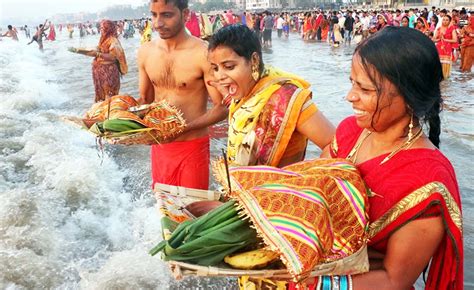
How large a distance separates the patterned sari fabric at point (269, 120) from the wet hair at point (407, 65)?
2.04 ft

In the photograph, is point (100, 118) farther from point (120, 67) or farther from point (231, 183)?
point (120, 67)

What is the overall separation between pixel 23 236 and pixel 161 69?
2461 mm

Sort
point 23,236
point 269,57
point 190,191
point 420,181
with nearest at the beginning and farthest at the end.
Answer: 1. point 420,181
2. point 190,191
3. point 23,236
4. point 269,57

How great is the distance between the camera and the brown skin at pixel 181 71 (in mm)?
2945

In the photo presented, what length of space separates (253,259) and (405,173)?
1.75 ft

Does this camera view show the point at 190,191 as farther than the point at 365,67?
Yes

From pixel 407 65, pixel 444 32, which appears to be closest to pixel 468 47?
pixel 444 32

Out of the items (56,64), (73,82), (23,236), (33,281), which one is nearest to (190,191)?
(33,281)

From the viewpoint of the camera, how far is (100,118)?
2682 millimetres

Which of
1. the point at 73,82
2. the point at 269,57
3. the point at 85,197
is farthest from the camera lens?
the point at 269,57

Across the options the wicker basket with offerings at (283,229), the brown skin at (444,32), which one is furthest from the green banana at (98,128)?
the brown skin at (444,32)

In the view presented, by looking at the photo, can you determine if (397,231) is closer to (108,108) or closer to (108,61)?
(108,108)

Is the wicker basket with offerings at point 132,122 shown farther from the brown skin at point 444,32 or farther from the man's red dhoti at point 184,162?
the brown skin at point 444,32

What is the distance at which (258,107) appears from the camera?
1994 millimetres
